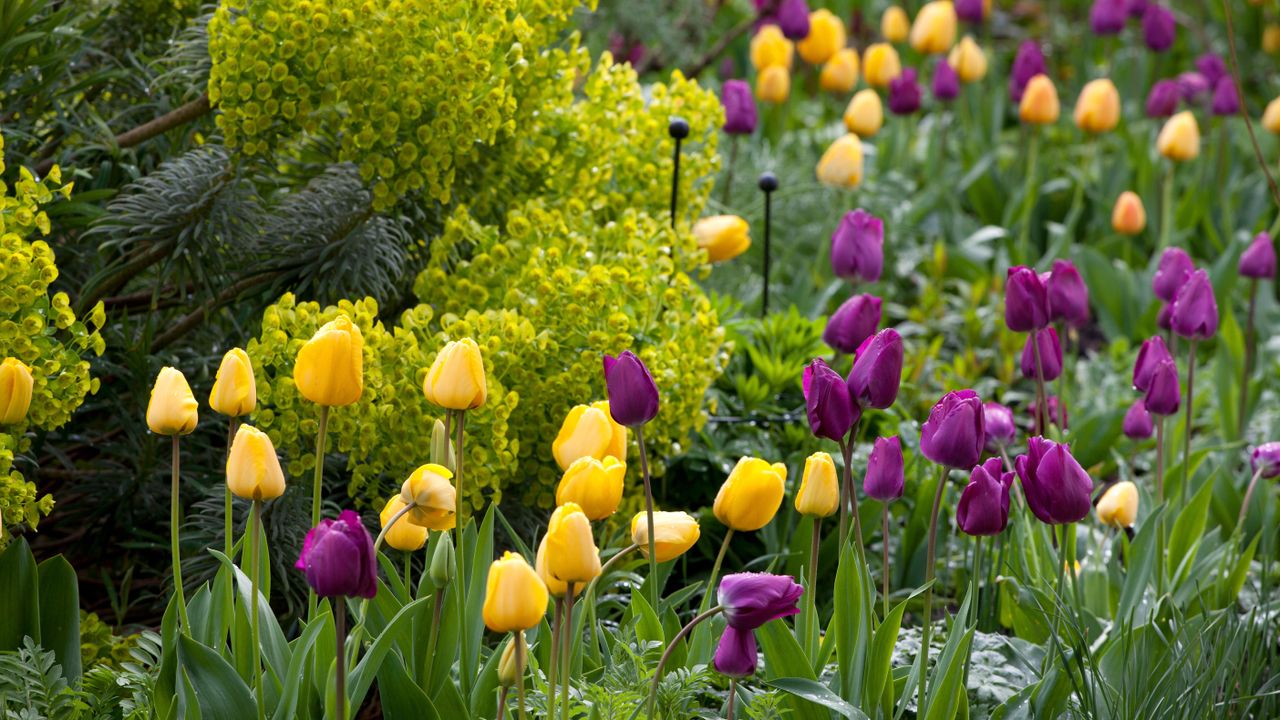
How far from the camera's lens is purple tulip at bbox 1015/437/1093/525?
152 centimetres

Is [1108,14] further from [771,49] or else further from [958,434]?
[958,434]

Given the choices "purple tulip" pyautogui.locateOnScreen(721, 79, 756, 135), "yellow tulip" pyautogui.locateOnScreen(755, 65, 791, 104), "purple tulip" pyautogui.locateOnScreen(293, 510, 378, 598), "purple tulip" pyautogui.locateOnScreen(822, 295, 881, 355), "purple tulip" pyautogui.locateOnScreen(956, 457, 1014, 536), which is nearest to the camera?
"purple tulip" pyautogui.locateOnScreen(293, 510, 378, 598)

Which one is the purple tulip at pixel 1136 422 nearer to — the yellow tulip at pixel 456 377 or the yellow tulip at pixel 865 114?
the yellow tulip at pixel 456 377

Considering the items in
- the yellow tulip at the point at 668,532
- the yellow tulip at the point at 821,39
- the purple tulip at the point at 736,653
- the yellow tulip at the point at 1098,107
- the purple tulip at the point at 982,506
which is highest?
the yellow tulip at the point at 821,39

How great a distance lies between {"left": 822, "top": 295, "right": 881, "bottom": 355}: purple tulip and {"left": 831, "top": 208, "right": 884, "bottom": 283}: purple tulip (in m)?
0.46

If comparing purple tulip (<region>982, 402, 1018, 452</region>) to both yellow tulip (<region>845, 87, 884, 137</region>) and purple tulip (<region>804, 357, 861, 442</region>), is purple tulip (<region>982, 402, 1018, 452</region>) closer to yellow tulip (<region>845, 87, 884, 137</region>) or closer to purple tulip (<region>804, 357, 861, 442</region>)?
purple tulip (<region>804, 357, 861, 442</region>)

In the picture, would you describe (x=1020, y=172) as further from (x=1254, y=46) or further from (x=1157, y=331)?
(x=1254, y=46)

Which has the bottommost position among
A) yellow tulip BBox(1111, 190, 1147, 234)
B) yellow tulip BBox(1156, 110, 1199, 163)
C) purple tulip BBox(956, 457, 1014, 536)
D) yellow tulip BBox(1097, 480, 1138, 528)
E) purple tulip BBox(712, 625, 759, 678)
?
yellow tulip BBox(1097, 480, 1138, 528)

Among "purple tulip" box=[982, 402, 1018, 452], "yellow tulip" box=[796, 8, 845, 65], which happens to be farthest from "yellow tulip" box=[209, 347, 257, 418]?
"yellow tulip" box=[796, 8, 845, 65]

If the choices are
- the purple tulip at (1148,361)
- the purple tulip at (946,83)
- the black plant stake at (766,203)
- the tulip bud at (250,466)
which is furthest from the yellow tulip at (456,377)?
the purple tulip at (946,83)

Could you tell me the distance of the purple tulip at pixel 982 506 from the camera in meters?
1.48

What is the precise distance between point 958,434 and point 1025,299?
46 centimetres

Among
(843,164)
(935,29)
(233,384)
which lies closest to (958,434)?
(233,384)

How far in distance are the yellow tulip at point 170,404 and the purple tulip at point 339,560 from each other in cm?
32
